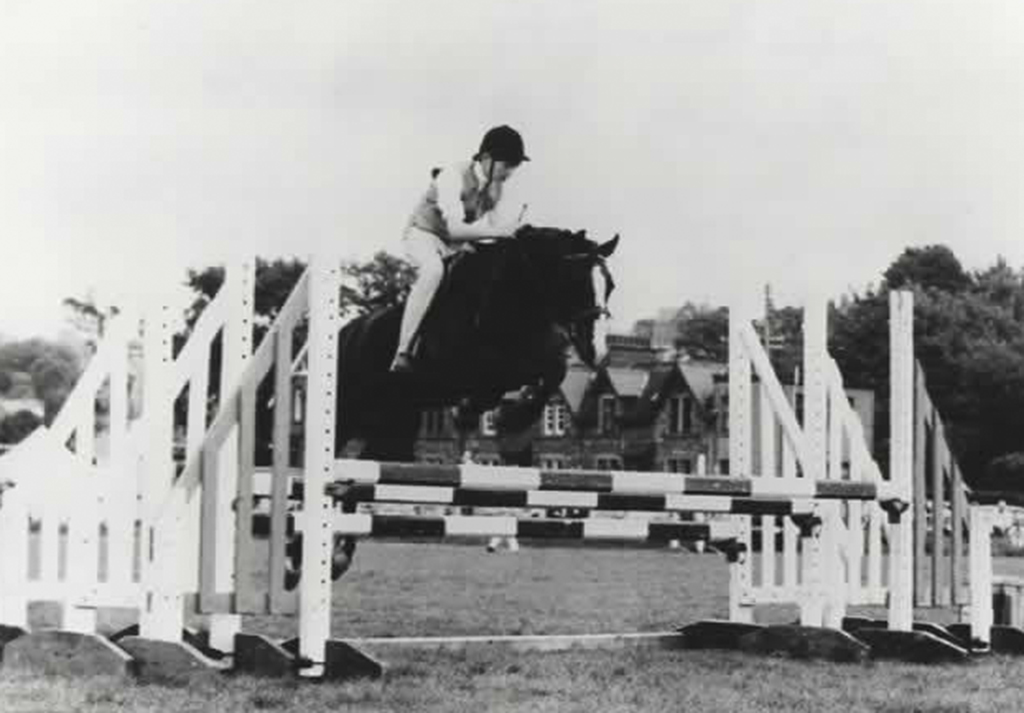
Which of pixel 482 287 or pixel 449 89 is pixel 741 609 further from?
pixel 449 89

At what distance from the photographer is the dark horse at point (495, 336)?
258 inches

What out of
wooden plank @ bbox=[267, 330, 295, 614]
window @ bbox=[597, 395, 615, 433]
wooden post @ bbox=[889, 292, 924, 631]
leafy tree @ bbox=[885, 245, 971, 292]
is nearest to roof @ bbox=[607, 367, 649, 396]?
window @ bbox=[597, 395, 615, 433]

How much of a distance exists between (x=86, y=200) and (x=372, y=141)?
3.78 m

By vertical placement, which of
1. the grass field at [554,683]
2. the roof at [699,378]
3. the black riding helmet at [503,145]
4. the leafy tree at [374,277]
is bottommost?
the grass field at [554,683]

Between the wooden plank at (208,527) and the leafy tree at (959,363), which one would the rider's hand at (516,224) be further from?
the leafy tree at (959,363)

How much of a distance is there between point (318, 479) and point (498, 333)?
1.17 metres

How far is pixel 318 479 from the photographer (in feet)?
19.7

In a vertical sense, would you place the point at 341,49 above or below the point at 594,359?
above

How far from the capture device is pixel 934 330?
50312mm

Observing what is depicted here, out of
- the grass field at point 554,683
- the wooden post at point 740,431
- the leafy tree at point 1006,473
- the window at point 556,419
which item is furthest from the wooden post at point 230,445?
the leafy tree at point 1006,473

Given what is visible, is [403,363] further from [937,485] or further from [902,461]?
[937,485]

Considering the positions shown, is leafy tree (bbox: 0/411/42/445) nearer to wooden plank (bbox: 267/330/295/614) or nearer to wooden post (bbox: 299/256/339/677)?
wooden plank (bbox: 267/330/295/614)

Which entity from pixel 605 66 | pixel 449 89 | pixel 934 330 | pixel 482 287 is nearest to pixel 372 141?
pixel 449 89

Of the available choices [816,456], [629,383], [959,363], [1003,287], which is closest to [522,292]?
[816,456]
